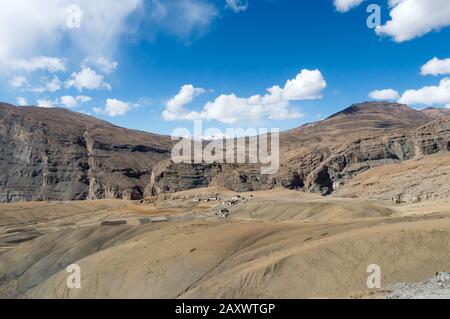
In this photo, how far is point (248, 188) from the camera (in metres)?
131

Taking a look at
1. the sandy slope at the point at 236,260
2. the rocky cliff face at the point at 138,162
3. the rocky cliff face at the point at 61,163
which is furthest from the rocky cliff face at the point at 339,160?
the sandy slope at the point at 236,260

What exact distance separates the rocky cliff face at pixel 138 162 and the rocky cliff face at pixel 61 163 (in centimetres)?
34

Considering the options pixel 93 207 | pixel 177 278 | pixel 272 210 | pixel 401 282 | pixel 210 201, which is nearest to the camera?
pixel 401 282

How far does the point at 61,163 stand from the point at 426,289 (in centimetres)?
16399

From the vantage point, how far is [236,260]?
33.8m

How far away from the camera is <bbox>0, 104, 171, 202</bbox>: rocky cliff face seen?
156500 mm

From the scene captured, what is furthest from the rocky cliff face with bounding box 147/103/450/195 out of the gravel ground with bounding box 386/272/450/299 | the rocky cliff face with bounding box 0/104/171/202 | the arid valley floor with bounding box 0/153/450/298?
the gravel ground with bounding box 386/272/450/299

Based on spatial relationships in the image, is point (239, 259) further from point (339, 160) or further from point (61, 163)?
point (61, 163)

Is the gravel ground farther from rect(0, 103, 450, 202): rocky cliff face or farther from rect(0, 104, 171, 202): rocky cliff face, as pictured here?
rect(0, 104, 171, 202): rocky cliff face

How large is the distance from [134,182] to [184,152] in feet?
101

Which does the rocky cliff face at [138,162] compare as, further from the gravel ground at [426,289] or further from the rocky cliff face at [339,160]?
the gravel ground at [426,289]

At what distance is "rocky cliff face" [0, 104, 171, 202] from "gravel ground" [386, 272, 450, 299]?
135137mm
